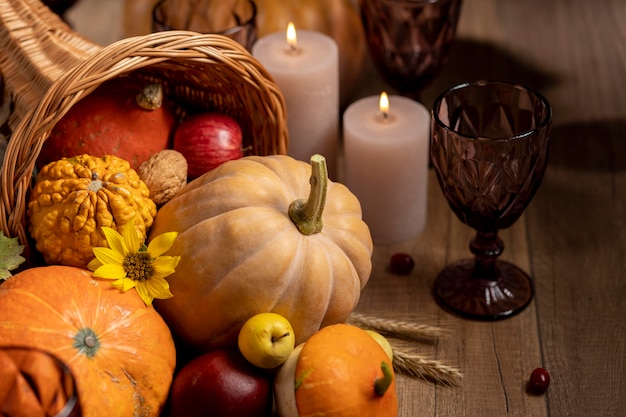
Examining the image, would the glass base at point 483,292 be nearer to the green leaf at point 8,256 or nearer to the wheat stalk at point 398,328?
the wheat stalk at point 398,328

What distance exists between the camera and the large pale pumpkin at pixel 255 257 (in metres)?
0.88

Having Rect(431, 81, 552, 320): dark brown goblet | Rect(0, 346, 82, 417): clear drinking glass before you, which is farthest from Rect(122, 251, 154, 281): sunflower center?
Rect(431, 81, 552, 320): dark brown goblet

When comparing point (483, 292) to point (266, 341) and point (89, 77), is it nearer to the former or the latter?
point (266, 341)

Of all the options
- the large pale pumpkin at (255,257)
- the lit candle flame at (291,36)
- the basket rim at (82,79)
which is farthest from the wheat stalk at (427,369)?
the lit candle flame at (291,36)

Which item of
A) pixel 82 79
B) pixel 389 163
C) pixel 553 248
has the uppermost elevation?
pixel 82 79

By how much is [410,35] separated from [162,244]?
23.5 inches

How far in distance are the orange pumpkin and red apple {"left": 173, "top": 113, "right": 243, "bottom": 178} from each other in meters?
0.31

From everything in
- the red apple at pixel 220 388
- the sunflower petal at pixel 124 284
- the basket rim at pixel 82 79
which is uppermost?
the basket rim at pixel 82 79

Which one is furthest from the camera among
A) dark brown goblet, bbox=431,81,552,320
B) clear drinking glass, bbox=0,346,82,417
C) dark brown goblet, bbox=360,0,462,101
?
dark brown goblet, bbox=360,0,462,101

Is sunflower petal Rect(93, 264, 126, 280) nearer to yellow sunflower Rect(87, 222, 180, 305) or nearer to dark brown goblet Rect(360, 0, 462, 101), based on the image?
yellow sunflower Rect(87, 222, 180, 305)

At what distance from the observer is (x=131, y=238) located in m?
0.91

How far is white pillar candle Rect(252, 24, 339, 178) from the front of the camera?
1228 millimetres

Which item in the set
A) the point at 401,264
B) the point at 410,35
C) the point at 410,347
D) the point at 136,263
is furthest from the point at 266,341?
the point at 410,35

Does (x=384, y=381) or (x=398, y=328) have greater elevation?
(x=384, y=381)
